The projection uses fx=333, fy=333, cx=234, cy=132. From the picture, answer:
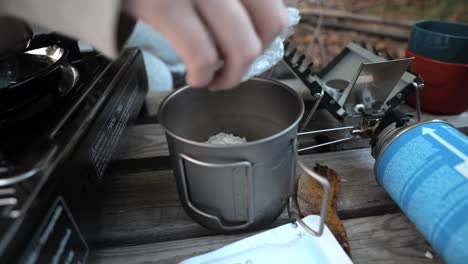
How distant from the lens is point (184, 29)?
0.68ft

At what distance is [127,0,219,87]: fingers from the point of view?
0.20m

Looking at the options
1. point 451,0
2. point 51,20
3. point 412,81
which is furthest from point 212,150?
point 451,0

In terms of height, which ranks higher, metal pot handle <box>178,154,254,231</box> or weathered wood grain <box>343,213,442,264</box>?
metal pot handle <box>178,154,254,231</box>

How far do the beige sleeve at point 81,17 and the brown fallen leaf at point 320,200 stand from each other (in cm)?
30

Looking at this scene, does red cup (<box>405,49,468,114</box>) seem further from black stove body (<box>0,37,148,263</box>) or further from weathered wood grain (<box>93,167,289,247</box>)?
black stove body (<box>0,37,148,263</box>)

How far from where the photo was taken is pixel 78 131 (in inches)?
13.3

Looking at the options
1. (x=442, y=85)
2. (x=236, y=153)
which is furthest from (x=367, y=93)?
(x=236, y=153)

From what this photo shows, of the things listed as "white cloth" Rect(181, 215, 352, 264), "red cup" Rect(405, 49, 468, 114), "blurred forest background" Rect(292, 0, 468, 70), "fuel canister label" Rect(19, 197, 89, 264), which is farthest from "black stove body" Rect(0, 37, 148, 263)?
"blurred forest background" Rect(292, 0, 468, 70)

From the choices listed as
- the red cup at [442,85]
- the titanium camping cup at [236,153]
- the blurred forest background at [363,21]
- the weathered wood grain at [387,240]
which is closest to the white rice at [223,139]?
the titanium camping cup at [236,153]

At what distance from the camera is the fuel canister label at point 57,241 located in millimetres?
254

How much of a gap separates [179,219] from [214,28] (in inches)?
10.8

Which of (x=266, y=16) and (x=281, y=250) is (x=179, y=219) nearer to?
(x=281, y=250)

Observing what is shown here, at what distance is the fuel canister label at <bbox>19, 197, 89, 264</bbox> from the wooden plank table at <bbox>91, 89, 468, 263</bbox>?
0.05 meters

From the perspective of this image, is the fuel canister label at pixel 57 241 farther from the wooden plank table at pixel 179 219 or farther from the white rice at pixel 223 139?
the white rice at pixel 223 139
